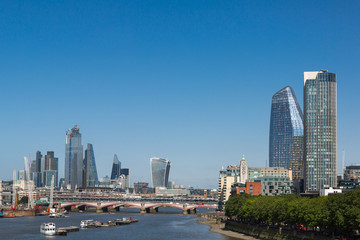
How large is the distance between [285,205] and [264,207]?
1500cm

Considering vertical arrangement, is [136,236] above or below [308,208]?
below

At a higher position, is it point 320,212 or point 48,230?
point 320,212

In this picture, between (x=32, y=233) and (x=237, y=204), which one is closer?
(x=32, y=233)

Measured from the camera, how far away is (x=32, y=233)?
558ft

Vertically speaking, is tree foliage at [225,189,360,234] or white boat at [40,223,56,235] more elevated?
tree foliage at [225,189,360,234]

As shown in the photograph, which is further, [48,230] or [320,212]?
[48,230]

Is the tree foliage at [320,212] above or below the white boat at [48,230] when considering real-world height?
above

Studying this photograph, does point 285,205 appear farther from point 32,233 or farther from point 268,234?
point 32,233

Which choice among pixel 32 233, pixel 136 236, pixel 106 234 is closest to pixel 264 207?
pixel 136 236

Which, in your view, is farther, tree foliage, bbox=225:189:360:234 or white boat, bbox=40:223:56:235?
white boat, bbox=40:223:56:235

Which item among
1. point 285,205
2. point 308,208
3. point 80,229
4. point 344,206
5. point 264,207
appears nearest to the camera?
point 344,206

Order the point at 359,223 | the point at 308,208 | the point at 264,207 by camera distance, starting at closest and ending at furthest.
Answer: the point at 359,223 < the point at 308,208 < the point at 264,207

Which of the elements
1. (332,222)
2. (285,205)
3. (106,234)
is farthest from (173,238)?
(332,222)

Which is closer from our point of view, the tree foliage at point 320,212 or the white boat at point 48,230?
the tree foliage at point 320,212
